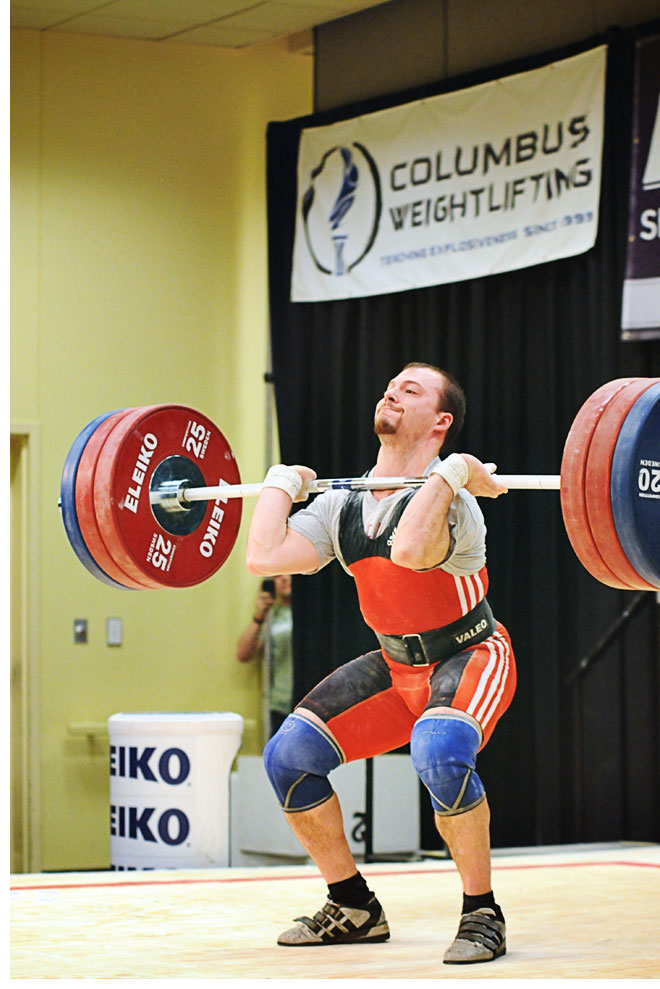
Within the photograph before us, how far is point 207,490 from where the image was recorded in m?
3.41

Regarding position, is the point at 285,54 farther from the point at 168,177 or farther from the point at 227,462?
the point at 227,462

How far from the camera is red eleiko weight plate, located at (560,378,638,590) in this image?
298cm

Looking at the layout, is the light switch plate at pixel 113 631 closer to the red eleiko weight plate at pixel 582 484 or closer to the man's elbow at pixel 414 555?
the man's elbow at pixel 414 555

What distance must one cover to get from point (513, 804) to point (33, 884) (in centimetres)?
234

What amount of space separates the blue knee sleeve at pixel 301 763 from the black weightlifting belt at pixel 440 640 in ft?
0.89

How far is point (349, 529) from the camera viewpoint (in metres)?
3.34

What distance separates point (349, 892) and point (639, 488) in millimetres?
1197

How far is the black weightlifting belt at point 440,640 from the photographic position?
128 inches

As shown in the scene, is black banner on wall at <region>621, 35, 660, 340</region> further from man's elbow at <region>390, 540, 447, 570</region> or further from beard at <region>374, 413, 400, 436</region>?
man's elbow at <region>390, 540, 447, 570</region>

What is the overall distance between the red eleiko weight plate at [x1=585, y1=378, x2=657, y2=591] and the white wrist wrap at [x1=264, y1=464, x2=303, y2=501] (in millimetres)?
716

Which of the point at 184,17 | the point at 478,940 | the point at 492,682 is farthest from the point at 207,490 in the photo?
the point at 184,17

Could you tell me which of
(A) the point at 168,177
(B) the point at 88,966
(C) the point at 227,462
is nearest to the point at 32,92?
(A) the point at 168,177

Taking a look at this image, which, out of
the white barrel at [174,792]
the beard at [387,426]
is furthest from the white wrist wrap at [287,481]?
the white barrel at [174,792]

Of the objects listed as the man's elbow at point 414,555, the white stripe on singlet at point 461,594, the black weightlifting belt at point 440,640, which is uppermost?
the man's elbow at point 414,555
